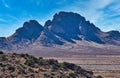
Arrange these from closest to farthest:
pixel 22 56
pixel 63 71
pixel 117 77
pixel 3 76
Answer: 1. pixel 3 76
2. pixel 63 71
3. pixel 22 56
4. pixel 117 77

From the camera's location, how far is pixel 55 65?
64.9 meters

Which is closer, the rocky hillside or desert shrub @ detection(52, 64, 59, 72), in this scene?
the rocky hillside

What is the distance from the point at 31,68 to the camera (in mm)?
59094

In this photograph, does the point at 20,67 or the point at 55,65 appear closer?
the point at 20,67

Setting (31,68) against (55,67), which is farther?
(55,67)

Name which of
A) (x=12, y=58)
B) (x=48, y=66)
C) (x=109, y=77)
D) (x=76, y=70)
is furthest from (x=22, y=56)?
(x=109, y=77)

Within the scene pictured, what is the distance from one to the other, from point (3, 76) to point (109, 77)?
61.1 m

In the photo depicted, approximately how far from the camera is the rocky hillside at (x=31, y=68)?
54625mm

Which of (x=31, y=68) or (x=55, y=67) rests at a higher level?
(x=55, y=67)

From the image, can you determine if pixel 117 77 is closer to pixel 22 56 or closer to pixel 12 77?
pixel 22 56

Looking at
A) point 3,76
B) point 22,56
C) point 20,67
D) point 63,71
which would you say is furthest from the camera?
point 22,56

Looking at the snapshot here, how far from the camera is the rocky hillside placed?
5462cm

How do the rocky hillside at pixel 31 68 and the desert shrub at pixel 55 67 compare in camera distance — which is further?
the desert shrub at pixel 55 67

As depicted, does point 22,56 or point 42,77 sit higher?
point 22,56
